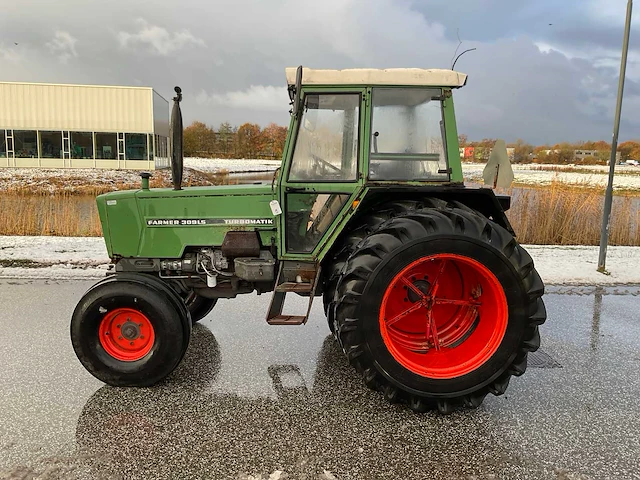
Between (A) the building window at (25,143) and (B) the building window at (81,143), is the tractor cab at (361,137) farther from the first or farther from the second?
(A) the building window at (25,143)

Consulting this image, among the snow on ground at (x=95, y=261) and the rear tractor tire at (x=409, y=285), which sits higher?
the rear tractor tire at (x=409, y=285)

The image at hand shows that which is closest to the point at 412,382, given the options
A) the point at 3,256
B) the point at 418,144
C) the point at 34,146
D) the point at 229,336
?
the point at 418,144


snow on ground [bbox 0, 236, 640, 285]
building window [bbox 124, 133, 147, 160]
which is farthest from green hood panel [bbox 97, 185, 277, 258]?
building window [bbox 124, 133, 147, 160]

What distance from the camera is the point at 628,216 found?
9.03 meters

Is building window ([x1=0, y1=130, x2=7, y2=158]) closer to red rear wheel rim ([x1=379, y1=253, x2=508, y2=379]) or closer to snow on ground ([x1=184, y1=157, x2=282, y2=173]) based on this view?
snow on ground ([x1=184, y1=157, x2=282, y2=173])

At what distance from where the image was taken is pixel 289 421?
9.54 ft

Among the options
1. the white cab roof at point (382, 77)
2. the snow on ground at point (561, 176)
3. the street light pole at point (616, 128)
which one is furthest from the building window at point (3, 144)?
the street light pole at point (616, 128)

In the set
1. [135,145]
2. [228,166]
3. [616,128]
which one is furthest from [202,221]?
[228,166]

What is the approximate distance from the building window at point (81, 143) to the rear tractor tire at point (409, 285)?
27512mm

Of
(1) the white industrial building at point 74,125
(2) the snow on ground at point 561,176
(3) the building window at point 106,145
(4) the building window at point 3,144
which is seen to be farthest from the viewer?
(3) the building window at point 106,145

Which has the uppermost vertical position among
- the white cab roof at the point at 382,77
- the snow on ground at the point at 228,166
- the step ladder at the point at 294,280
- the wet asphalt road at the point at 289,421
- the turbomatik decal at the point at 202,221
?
the white cab roof at the point at 382,77

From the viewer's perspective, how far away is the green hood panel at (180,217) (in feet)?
11.6

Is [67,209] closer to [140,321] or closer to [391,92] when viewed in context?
[140,321]

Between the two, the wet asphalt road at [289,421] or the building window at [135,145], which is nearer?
the wet asphalt road at [289,421]
